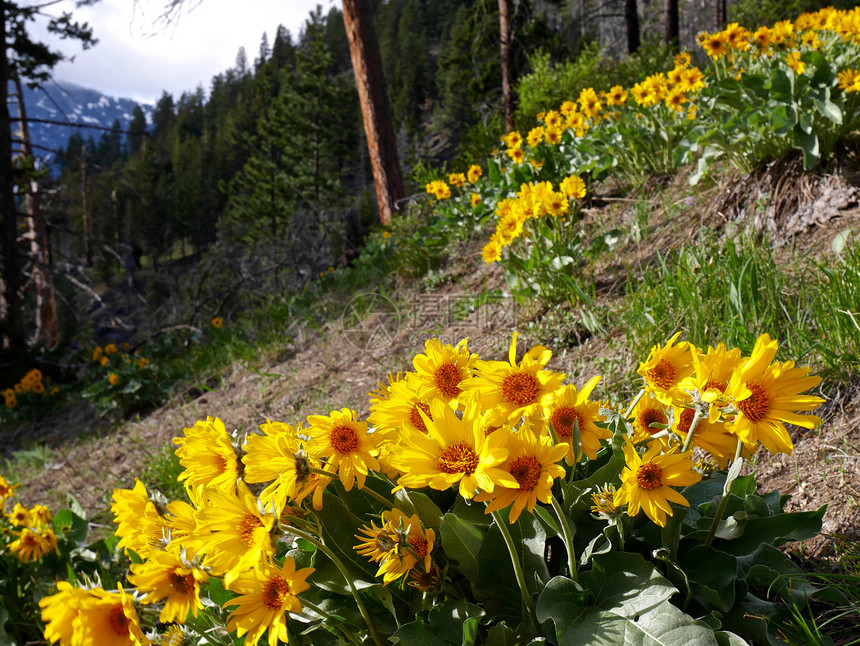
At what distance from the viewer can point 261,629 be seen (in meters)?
0.88

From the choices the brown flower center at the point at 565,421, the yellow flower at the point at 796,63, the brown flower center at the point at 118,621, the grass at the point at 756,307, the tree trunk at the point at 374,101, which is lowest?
the brown flower center at the point at 118,621

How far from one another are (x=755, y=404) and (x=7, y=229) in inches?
341

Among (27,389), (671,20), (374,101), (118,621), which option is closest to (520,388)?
(118,621)

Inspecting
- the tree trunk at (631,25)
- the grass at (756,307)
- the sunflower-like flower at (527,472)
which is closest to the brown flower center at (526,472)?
the sunflower-like flower at (527,472)

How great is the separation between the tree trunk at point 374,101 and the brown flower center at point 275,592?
20.5ft

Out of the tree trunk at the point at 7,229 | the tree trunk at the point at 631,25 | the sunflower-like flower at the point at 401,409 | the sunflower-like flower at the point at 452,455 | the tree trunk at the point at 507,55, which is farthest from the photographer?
the tree trunk at the point at 631,25

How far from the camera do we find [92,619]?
3.07 feet

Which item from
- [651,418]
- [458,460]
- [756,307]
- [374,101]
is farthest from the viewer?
[374,101]

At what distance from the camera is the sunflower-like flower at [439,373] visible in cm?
99

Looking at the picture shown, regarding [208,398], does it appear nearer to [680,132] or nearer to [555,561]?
[555,561]

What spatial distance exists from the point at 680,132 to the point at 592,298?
5.92 ft

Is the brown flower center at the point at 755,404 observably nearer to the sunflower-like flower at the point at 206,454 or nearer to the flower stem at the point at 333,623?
the flower stem at the point at 333,623

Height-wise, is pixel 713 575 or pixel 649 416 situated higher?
pixel 649 416

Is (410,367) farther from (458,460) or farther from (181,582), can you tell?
(458,460)
